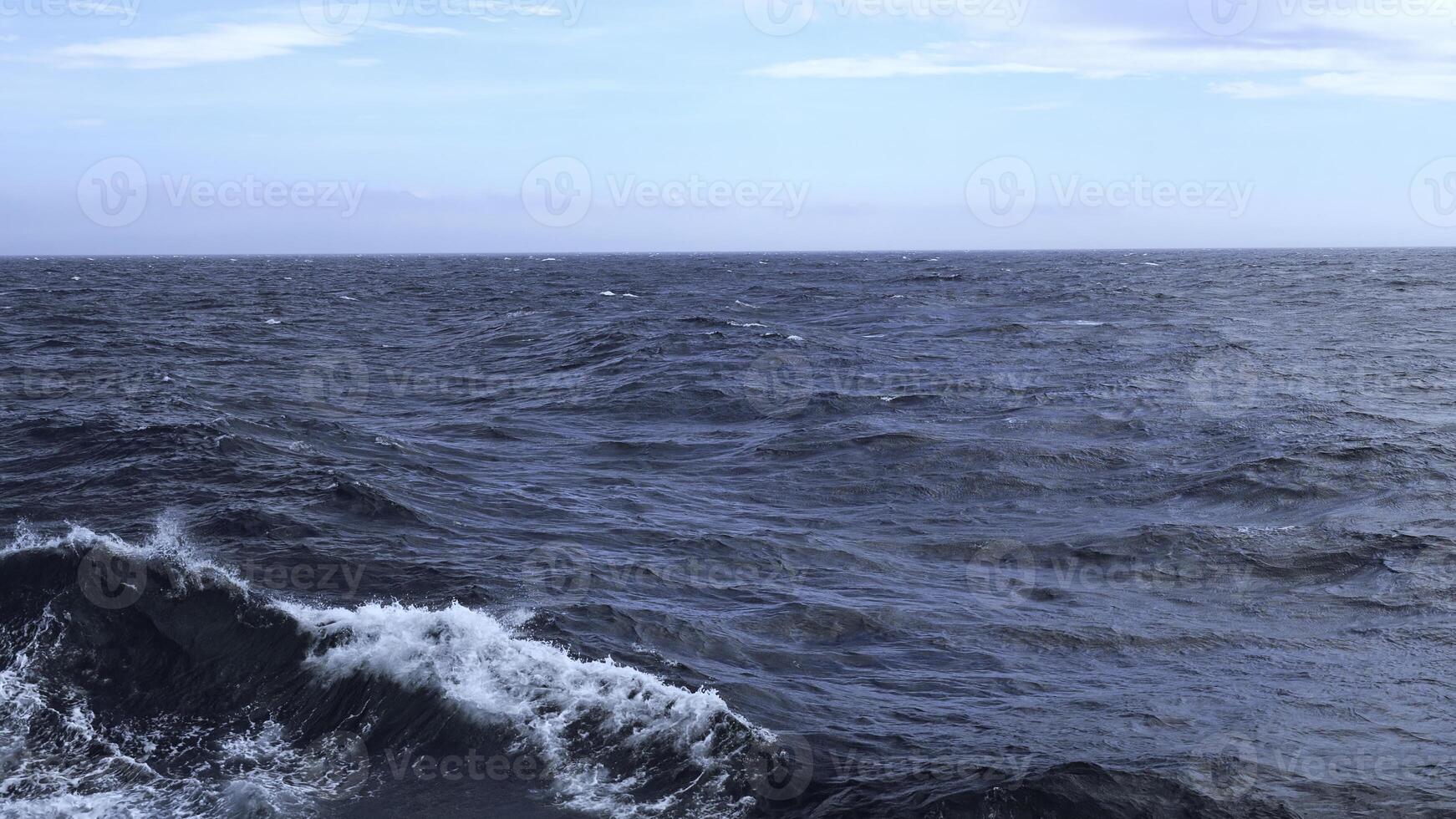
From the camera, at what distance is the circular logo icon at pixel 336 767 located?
23.2ft

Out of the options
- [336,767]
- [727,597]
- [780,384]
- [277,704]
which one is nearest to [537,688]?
[336,767]

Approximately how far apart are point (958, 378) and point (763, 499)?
12.5 meters

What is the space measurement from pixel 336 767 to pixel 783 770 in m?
3.14

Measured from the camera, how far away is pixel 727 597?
11.0 meters

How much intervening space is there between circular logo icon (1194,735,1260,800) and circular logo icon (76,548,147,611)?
369 inches

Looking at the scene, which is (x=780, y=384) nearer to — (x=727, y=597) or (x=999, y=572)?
(x=999, y=572)

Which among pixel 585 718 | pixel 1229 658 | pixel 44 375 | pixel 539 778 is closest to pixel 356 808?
pixel 539 778

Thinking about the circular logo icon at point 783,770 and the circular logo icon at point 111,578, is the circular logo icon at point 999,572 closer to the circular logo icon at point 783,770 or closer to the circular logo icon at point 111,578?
the circular logo icon at point 783,770

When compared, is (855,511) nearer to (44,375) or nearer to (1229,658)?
(1229,658)

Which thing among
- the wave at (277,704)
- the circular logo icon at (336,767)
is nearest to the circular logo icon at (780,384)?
the wave at (277,704)

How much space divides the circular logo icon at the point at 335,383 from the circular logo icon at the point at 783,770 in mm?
16479

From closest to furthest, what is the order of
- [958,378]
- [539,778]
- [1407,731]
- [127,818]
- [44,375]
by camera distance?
[127,818] < [539,778] < [1407,731] < [44,375] < [958,378]

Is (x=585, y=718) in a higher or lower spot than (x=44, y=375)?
lower

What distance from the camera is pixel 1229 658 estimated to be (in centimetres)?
938
